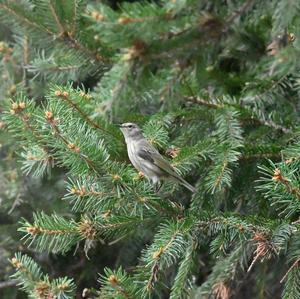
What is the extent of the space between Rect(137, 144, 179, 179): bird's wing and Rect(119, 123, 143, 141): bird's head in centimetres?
8

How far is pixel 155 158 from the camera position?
3.74 metres

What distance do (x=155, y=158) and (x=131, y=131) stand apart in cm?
21

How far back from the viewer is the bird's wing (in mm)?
3446

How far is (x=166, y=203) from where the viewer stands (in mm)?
3033

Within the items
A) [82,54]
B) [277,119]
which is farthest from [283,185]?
[82,54]

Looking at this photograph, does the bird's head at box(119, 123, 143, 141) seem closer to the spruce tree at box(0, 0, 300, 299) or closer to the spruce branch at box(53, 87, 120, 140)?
the spruce tree at box(0, 0, 300, 299)

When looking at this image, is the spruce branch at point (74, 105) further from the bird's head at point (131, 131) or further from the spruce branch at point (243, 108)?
the spruce branch at point (243, 108)

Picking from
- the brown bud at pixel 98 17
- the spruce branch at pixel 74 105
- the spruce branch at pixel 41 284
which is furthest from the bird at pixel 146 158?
the brown bud at pixel 98 17

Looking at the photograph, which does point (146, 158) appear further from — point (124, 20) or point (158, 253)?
point (124, 20)

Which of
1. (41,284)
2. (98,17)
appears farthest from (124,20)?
(41,284)

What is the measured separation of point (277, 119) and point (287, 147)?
40 cm

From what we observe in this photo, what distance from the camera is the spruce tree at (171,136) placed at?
234 cm

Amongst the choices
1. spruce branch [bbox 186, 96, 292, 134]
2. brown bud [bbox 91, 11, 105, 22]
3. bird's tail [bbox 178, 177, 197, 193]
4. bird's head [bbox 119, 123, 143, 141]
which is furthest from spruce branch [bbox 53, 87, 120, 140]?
brown bud [bbox 91, 11, 105, 22]

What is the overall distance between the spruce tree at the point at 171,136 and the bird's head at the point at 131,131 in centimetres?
4
